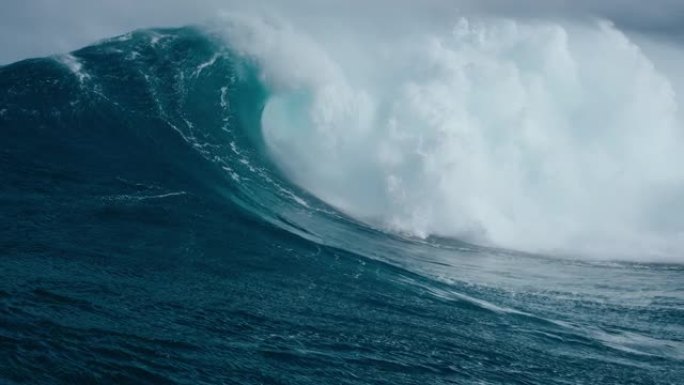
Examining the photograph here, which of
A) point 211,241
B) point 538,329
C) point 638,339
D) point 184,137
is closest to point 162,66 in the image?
point 184,137

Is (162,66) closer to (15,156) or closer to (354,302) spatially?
(15,156)

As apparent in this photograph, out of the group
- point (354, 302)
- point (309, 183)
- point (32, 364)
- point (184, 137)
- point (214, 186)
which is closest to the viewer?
point (32, 364)

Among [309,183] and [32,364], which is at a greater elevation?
[309,183]

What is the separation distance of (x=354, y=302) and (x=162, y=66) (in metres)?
24.1

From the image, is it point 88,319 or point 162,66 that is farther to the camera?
point 162,66

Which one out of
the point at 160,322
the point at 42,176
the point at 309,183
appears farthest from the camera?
the point at 309,183

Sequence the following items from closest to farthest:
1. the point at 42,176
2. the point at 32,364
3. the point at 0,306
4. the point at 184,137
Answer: the point at 32,364 → the point at 0,306 → the point at 42,176 → the point at 184,137

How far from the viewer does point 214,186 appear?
89.8ft

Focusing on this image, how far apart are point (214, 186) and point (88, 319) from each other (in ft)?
46.6

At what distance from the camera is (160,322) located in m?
14.2

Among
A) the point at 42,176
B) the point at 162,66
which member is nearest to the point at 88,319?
the point at 42,176

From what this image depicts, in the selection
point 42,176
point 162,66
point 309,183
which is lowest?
point 42,176

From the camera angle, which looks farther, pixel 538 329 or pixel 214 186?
pixel 214 186

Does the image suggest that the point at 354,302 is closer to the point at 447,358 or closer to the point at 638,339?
the point at 447,358
